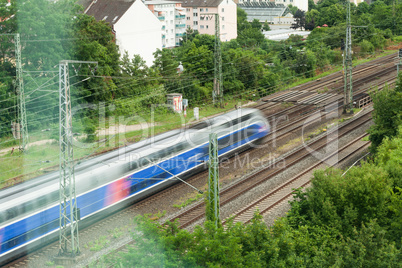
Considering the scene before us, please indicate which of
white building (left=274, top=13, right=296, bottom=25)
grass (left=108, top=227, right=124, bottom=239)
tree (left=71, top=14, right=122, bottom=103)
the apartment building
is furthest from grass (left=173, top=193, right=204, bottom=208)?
white building (left=274, top=13, right=296, bottom=25)

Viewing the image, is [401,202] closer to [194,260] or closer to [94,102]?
[194,260]

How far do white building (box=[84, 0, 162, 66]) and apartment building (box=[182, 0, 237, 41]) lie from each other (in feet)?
71.2

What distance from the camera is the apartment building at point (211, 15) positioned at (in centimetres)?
6222

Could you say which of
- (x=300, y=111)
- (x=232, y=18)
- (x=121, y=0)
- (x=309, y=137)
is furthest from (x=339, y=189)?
(x=232, y=18)

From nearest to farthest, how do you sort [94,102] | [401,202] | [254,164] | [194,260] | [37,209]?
[194,260]
[401,202]
[37,209]
[254,164]
[94,102]

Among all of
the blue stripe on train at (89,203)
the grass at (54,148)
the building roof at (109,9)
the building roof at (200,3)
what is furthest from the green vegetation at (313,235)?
the building roof at (200,3)

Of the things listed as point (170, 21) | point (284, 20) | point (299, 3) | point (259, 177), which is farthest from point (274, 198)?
point (299, 3)

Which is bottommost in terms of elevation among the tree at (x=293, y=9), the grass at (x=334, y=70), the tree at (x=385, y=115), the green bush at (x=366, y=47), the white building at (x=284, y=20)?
the tree at (x=385, y=115)

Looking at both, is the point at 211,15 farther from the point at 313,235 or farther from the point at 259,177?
the point at 313,235

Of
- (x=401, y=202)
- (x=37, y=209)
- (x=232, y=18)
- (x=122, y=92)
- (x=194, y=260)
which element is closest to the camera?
(x=194, y=260)

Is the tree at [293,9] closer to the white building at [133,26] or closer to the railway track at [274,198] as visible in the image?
the white building at [133,26]

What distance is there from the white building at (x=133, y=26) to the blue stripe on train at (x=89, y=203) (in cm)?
1857

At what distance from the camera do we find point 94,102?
2975 cm

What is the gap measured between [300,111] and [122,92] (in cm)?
1168
